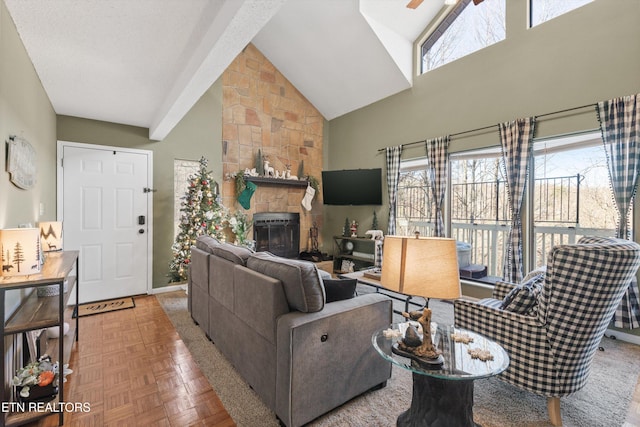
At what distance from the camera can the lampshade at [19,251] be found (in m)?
1.63

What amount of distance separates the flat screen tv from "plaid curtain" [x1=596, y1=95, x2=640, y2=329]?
293 cm

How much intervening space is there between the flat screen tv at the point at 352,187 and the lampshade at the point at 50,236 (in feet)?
13.5

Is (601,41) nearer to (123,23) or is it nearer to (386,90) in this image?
(386,90)

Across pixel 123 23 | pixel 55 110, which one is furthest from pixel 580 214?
pixel 55 110

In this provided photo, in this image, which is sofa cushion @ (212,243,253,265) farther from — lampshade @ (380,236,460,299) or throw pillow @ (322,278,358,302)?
lampshade @ (380,236,460,299)

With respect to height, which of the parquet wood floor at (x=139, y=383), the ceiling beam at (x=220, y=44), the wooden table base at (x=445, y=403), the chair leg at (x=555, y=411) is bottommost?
the parquet wood floor at (x=139, y=383)

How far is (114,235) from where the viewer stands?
13.5ft

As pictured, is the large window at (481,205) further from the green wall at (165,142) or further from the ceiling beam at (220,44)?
the green wall at (165,142)

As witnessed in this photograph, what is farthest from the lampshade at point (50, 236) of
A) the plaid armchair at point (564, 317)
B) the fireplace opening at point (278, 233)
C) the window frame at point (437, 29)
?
the window frame at point (437, 29)

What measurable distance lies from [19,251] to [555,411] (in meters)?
3.26

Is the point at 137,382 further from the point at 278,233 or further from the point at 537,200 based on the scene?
the point at 537,200

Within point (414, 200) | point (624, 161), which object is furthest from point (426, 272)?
point (414, 200)

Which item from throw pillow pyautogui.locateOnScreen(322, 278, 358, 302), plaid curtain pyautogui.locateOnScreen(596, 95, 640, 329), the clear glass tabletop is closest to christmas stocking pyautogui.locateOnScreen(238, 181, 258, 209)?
throw pillow pyautogui.locateOnScreen(322, 278, 358, 302)

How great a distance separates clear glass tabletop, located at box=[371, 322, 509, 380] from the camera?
1249 millimetres
